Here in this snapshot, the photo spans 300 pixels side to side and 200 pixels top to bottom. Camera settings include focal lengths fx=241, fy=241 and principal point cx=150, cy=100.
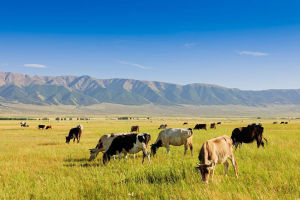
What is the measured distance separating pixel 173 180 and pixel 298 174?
455 cm

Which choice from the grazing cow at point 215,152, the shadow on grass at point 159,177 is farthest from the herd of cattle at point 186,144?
the shadow on grass at point 159,177

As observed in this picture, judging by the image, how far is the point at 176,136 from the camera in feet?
56.4

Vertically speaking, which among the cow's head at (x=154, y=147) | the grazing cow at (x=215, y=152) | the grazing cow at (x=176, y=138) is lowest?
the cow's head at (x=154, y=147)

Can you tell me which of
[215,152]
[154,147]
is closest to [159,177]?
[215,152]

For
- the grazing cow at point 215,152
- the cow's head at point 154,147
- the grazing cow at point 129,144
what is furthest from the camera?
the cow's head at point 154,147

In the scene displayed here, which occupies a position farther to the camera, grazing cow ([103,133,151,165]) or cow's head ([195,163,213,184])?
grazing cow ([103,133,151,165])

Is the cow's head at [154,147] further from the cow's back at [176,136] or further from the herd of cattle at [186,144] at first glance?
the cow's back at [176,136]

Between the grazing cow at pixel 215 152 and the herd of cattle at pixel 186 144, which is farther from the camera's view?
the herd of cattle at pixel 186 144

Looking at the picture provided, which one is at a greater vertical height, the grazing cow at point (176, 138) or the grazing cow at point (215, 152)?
the grazing cow at point (215, 152)

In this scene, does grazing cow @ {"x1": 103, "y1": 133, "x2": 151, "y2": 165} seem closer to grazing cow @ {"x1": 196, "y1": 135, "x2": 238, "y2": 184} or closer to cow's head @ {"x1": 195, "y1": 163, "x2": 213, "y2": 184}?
grazing cow @ {"x1": 196, "y1": 135, "x2": 238, "y2": 184}

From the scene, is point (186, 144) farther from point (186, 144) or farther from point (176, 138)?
point (176, 138)

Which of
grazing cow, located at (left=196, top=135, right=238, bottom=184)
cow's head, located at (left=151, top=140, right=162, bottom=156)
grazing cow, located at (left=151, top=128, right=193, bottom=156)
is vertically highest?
grazing cow, located at (left=196, top=135, right=238, bottom=184)

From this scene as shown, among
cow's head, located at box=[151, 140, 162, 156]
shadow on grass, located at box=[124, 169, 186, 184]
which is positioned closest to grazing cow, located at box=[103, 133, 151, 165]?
cow's head, located at box=[151, 140, 162, 156]

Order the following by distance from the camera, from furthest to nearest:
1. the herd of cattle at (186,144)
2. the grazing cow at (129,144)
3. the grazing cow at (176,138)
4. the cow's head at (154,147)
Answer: the grazing cow at (176,138) → the cow's head at (154,147) → the grazing cow at (129,144) → the herd of cattle at (186,144)
